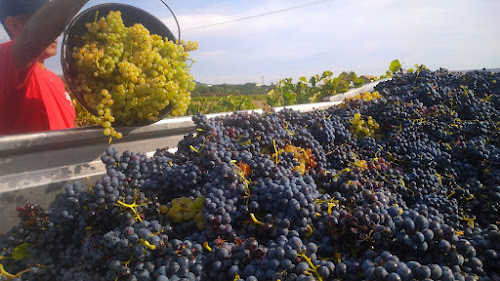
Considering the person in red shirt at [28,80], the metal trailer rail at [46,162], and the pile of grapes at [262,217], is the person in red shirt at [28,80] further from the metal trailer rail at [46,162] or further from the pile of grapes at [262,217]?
the pile of grapes at [262,217]

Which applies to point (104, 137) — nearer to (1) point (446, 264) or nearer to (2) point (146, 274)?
(2) point (146, 274)

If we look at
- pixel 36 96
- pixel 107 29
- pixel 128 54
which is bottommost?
pixel 36 96

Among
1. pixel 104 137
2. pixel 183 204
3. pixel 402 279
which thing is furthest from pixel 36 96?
pixel 402 279

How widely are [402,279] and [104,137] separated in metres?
1.46

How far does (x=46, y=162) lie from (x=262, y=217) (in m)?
1.02

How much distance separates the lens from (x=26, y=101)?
2.14m

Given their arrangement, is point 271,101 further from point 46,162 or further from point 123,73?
point 46,162

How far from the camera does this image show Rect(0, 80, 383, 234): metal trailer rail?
141 cm

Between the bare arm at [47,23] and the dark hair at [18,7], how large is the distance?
79cm

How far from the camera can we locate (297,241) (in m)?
1.15

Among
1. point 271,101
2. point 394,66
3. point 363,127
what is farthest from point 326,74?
point 363,127

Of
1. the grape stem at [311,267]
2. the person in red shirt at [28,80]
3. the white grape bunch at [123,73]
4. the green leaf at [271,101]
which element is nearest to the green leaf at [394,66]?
the green leaf at [271,101]

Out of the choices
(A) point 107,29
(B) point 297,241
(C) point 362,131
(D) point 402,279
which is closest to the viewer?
(D) point 402,279

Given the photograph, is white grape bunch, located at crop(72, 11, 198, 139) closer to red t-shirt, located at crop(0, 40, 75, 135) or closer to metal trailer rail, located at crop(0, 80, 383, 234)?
metal trailer rail, located at crop(0, 80, 383, 234)
